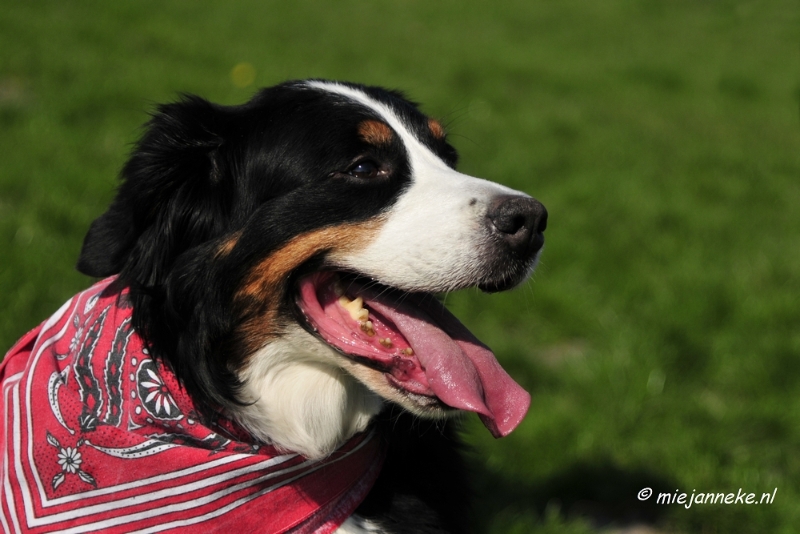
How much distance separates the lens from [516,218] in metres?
2.30

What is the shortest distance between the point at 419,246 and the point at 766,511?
6.91 feet

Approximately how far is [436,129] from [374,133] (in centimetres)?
37

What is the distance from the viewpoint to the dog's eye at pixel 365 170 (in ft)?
8.07

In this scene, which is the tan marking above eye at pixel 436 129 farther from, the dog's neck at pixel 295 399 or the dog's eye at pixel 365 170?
the dog's neck at pixel 295 399

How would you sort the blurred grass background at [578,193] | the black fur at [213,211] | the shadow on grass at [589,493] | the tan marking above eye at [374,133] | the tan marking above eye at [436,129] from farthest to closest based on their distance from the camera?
the blurred grass background at [578,193]
the shadow on grass at [589,493]
the tan marking above eye at [436,129]
the tan marking above eye at [374,133]
the black fur at [213,211]

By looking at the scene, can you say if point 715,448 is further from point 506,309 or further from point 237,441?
point 237,441

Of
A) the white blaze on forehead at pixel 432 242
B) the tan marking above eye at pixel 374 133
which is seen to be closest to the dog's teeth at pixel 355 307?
the white blaze on forehead at pixel 432 242

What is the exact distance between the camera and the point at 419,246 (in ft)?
7.55

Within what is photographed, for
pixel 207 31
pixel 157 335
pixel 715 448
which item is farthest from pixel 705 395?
pixel 207 31

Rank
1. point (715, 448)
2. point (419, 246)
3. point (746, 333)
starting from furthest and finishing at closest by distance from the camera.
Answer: point (746, 333), point (715, 448), point (419, 246)

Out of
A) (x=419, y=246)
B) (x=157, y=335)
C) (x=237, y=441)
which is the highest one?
(x=419, y=246)

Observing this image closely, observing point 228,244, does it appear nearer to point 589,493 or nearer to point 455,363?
point 455,363

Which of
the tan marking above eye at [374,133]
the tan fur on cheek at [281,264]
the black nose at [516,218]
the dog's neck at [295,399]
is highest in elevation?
the tan marking above eye at [374,133]

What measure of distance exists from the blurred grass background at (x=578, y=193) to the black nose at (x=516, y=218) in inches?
54.7
